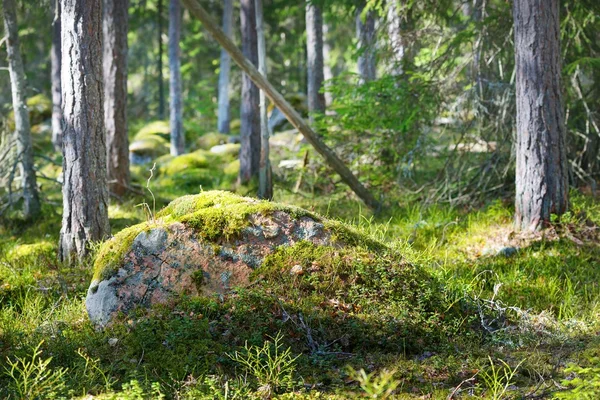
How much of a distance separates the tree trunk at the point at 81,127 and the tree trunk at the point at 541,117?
5337 mm

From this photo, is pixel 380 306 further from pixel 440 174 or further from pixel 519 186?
pixel 440 174

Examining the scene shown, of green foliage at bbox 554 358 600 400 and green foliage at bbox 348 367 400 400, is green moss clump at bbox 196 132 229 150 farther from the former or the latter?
green foliage at bbox 554 358 600 400

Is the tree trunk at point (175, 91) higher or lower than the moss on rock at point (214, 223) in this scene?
higher

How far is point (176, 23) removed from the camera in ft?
66.7

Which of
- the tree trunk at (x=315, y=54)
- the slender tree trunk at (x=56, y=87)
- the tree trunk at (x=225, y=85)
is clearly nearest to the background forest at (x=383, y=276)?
the tree trunk at (x=315, y=54)

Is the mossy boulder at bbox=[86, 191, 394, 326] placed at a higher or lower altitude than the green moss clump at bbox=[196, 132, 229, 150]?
lower

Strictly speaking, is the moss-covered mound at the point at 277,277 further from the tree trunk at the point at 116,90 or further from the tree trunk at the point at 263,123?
the tree trunk at the point at 116,90

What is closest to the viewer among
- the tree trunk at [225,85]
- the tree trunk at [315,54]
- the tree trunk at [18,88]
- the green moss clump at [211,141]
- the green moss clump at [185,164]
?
the tree trunk at [18,88]

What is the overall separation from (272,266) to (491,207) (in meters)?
4.66

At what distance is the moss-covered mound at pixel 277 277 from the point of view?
479 cm

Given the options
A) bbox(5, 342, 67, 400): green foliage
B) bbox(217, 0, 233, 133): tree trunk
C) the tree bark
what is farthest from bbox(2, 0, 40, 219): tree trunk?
bbox(217, 0, 233, 133): tree trunk

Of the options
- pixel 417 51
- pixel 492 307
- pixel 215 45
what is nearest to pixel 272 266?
pixel 492 307

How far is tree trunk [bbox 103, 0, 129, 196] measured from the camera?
11398mm

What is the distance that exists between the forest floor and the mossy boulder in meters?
0.24
